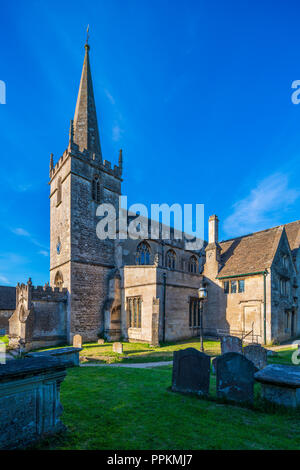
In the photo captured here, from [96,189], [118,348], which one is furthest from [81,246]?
[118,348]

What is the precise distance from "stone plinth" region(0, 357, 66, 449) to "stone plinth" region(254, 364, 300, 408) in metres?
4.77

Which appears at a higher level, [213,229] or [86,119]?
[86,119]

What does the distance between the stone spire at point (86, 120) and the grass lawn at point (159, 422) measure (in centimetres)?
2435

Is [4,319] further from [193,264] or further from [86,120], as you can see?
[86,120]

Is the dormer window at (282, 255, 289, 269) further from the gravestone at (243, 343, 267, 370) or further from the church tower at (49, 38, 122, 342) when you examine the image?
the church tower at (49, 38, 122, 342)

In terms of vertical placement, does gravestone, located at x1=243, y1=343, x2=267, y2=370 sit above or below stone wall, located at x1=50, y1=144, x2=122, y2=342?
below

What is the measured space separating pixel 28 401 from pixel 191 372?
4519mm

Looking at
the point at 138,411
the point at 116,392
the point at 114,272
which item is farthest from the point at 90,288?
the point at 138,411

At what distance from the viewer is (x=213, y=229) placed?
27.7 m

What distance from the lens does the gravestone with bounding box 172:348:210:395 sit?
702cm

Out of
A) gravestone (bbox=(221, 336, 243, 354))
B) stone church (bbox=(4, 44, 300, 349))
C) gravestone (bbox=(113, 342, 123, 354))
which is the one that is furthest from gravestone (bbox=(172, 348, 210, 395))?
stone church (bbox=(4, 44, 300, 349))

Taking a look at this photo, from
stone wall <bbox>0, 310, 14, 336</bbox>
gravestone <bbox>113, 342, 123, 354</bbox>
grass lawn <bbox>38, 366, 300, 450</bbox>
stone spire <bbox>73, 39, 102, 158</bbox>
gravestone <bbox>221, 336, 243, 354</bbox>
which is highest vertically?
stone spire <bbox>73, 39, 102, 158</bbox>
